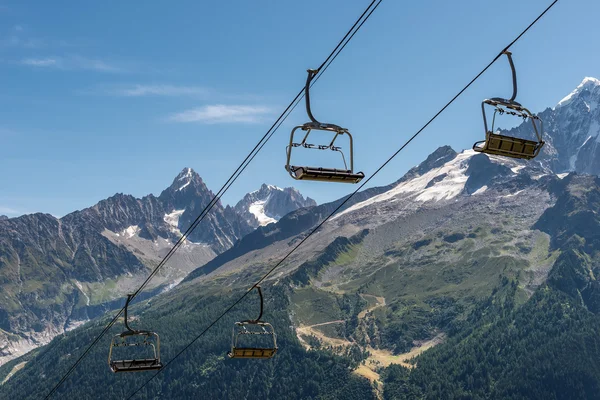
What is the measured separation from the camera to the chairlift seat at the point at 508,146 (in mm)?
28750

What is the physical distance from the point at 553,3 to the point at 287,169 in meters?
11.9

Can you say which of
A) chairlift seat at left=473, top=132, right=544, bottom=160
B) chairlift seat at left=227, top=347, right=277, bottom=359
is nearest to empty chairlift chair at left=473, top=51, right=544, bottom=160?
chairlift seat at left=473, top=132, right=544, bottom=160

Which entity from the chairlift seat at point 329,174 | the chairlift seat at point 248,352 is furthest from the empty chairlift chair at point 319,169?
the chairlift seat at point 248,352

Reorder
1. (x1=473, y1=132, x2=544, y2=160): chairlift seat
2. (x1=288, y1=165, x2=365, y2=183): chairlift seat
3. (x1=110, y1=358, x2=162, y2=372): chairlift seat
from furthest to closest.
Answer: (x1=110, y1=358, x2=162, y2=372): chairlift seat
(x1=288, y1=165, x2=365, y2=183): chairlift seat
(x1=473, y1=132, x2=544, y2=160): chairlift seat

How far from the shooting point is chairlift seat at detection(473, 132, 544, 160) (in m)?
28.8

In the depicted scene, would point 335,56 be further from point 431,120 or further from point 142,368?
point 142,368

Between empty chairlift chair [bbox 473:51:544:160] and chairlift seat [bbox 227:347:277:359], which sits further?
chairlift seat [bbox 227:347:277:359]

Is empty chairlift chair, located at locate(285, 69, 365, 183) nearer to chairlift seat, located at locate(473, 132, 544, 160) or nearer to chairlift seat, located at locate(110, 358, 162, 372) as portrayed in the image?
chairlift seat, located at locate(473, 132, 544, 160)

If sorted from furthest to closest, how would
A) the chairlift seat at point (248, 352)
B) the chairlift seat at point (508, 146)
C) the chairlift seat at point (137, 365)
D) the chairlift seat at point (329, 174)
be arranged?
1. the chairlift seat at point (137, 365)
2. the chairlift seat at point (248, 352)
3. the chairlift seat at point (329, 174)
4. the chairlift seat at point (508, 146)

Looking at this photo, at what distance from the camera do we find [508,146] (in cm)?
2942

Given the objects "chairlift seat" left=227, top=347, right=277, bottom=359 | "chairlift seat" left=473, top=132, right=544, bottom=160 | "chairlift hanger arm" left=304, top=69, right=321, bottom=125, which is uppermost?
"chairlift hanger arm" left=304, top=69, right=321, bottom=125

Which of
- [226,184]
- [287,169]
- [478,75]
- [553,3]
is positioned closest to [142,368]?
[226,184]

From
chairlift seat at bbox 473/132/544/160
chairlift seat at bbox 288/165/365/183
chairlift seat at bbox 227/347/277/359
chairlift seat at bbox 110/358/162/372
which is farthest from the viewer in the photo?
chairlift seat at bbox 110/358/162/372

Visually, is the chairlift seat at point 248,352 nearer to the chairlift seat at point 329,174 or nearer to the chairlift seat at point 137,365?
the chairlift seat at point 137,365
